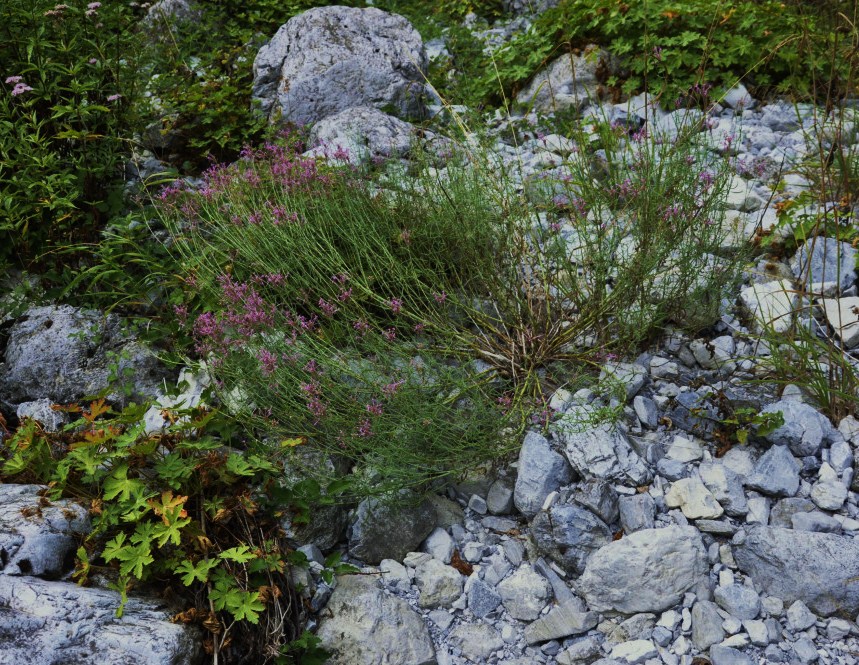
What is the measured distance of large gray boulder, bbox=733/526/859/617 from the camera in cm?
234

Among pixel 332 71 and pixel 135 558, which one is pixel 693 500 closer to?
pixel 135 558

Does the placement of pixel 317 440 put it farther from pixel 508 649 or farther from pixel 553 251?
pixel 553 251

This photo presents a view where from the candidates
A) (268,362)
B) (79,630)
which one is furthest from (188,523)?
(268,362)

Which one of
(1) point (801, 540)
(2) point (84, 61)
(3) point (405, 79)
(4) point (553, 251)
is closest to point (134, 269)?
(2) point (84, 61)

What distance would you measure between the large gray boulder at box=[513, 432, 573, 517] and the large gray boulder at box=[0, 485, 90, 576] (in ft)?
5.13

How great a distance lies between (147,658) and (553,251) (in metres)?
2.26

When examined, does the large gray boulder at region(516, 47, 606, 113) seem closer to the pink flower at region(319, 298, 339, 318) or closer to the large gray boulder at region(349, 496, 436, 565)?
the pink flower at region(319, 298, 339, 318)

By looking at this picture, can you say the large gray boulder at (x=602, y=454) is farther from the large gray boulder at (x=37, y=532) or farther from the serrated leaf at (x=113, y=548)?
the large gray boulder at (x=37, y=532)

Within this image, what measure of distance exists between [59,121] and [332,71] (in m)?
2.02

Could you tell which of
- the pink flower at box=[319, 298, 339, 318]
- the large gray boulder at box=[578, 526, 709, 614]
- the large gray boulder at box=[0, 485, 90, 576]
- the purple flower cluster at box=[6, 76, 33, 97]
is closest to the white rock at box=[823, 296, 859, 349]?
the large gray boulder at box=[578, 526, 709, 614]

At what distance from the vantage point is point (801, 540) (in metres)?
2.42

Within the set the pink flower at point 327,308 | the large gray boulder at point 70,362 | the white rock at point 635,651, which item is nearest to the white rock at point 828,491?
the white rock at point 635,651

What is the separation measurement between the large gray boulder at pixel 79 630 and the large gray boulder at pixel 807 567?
1.88 m

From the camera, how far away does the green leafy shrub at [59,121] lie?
360 centimetres
